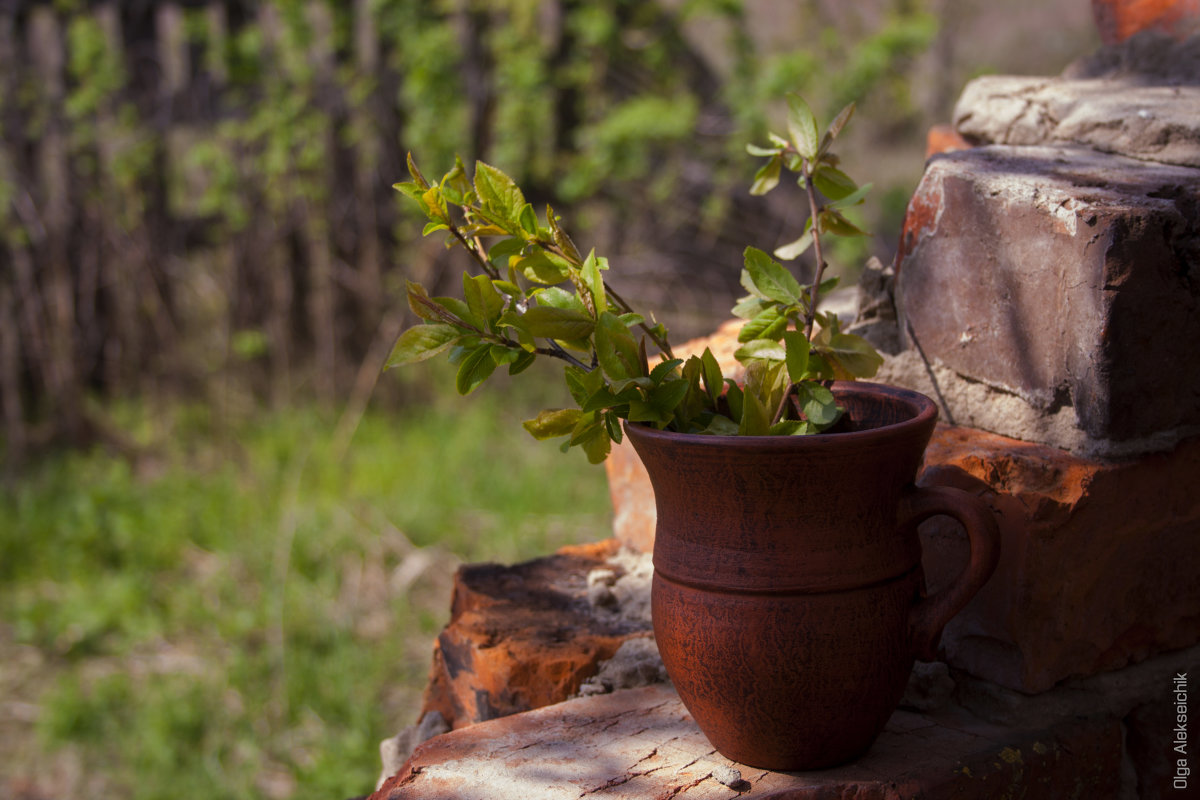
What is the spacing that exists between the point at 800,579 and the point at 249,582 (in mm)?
2684

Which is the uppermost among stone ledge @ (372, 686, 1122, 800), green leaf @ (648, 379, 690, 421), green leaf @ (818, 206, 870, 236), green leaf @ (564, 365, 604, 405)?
green leaf @ (818, 206, 870, 236)

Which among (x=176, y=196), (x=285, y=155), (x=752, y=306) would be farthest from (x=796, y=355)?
(x=176, y=196)

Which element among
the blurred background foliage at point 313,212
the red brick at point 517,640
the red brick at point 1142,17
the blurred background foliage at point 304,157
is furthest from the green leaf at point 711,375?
the blurred background foliage at point 304,157

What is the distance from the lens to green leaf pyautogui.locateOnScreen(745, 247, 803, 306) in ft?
3.72

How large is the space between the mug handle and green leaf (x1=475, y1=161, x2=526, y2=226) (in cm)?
51

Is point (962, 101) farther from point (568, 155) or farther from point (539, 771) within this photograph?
point (568, 155)

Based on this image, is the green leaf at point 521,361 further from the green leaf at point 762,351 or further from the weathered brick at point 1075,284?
the weathered brick at point 1075,284

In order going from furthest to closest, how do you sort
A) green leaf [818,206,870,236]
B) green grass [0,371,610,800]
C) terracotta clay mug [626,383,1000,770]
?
1. green grass [0,371,610,800]
2. green leaf [818,206,870,236]
3. terracotta clay mug [626,383,1000,770]

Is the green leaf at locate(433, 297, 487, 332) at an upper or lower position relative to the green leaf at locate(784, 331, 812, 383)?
upper

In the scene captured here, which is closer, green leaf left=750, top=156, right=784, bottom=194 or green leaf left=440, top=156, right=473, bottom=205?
green leaf left=440, top=156, right=473, bottom=205

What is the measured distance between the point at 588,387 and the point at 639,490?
647mm

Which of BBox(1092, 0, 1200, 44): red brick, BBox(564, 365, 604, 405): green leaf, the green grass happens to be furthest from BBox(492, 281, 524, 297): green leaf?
the green grass

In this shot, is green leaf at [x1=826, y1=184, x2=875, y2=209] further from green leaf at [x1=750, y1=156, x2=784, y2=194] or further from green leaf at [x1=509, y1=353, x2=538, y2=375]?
green leaf at [x1=509, y1=353, x2=538, y2=375]

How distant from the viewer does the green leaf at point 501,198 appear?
3.59 feet
